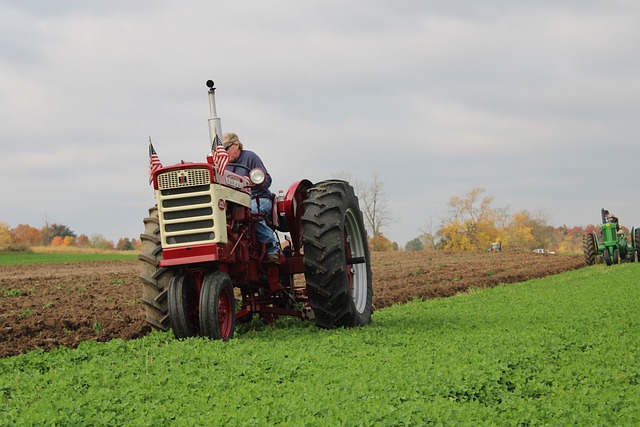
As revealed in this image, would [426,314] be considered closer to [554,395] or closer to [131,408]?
[554,395]

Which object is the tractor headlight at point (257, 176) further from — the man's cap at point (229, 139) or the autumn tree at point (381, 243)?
the autumn tree at point (381, 243)

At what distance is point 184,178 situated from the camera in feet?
25.8

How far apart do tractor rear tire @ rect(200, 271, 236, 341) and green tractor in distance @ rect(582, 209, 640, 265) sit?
22.4 metres

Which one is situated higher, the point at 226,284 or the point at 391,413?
the point at 226,284

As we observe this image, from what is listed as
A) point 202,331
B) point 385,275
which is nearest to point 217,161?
point 202,331

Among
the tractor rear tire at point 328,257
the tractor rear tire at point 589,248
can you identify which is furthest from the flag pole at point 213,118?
the tractor rear tire at point 589,248

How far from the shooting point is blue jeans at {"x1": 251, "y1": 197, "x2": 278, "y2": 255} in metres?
9.02

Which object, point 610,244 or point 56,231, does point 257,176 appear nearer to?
point 610,244

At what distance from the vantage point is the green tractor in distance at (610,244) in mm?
26859

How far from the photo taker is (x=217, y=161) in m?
8.12

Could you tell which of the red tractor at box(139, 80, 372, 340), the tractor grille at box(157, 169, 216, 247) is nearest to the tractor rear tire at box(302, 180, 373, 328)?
the red tractor at box(139, 80, 372, 340)

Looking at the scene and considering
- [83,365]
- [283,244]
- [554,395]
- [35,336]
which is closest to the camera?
[554,395]

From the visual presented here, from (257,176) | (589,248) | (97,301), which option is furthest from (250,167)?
(589,248)

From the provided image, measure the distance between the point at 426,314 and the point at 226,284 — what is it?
14.4ft
